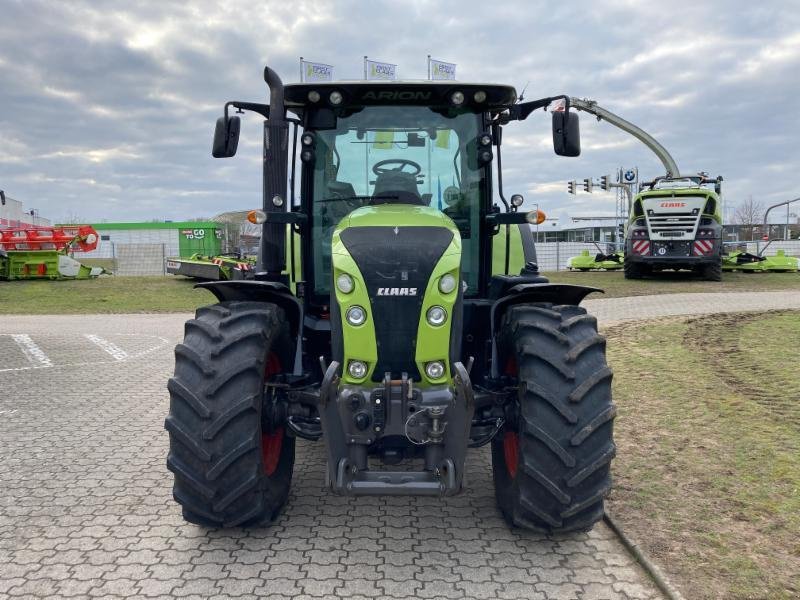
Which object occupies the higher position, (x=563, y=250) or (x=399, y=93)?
(x=399, y=93)

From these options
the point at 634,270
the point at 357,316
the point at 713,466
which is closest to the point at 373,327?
the point at 357,316

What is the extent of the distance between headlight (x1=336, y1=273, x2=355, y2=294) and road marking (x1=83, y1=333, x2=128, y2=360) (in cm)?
697

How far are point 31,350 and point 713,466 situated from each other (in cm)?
959

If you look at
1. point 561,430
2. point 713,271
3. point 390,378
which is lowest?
point 561,430

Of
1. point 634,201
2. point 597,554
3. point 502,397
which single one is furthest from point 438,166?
point 634,201

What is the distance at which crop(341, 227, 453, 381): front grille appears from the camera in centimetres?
331

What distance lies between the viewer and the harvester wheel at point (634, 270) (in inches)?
815

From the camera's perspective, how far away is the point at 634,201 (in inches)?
789

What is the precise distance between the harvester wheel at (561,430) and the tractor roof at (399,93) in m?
1.52

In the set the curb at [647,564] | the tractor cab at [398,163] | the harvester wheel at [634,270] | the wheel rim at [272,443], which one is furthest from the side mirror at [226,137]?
the harvester wheel at [634,270]

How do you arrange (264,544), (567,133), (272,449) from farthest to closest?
(567,133) < (272,449) < (264,544)

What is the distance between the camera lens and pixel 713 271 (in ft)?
65.5

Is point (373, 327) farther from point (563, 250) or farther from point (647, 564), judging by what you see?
point (563, 250)

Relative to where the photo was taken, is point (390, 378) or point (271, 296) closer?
point (390, 378)
